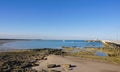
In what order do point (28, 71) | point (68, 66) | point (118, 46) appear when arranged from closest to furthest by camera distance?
point (28, 71)
point (68, 66)
point (118, 46)

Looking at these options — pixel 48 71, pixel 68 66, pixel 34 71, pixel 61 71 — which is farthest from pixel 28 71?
pixel 68 66

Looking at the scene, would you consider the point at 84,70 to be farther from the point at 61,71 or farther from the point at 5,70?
the point at 5,70

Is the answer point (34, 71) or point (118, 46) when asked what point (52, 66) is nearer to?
point (34, 71)

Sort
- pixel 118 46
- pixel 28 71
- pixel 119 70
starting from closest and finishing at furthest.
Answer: pixel 28 71 < pixel 119 70 < pixel 118 46

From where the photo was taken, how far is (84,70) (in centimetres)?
2838

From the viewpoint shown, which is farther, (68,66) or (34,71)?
(68,66)

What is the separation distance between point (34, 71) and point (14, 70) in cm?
296

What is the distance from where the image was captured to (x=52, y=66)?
30969 millimetres

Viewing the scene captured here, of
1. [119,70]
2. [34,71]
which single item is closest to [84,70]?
[119,70]

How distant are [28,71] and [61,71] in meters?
4.75

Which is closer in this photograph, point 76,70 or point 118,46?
point 76,70

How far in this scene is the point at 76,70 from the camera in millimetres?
28453

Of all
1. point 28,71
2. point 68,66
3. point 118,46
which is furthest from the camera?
point 118,46

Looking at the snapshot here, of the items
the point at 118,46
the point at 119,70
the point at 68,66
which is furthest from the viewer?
the point at 118,46
